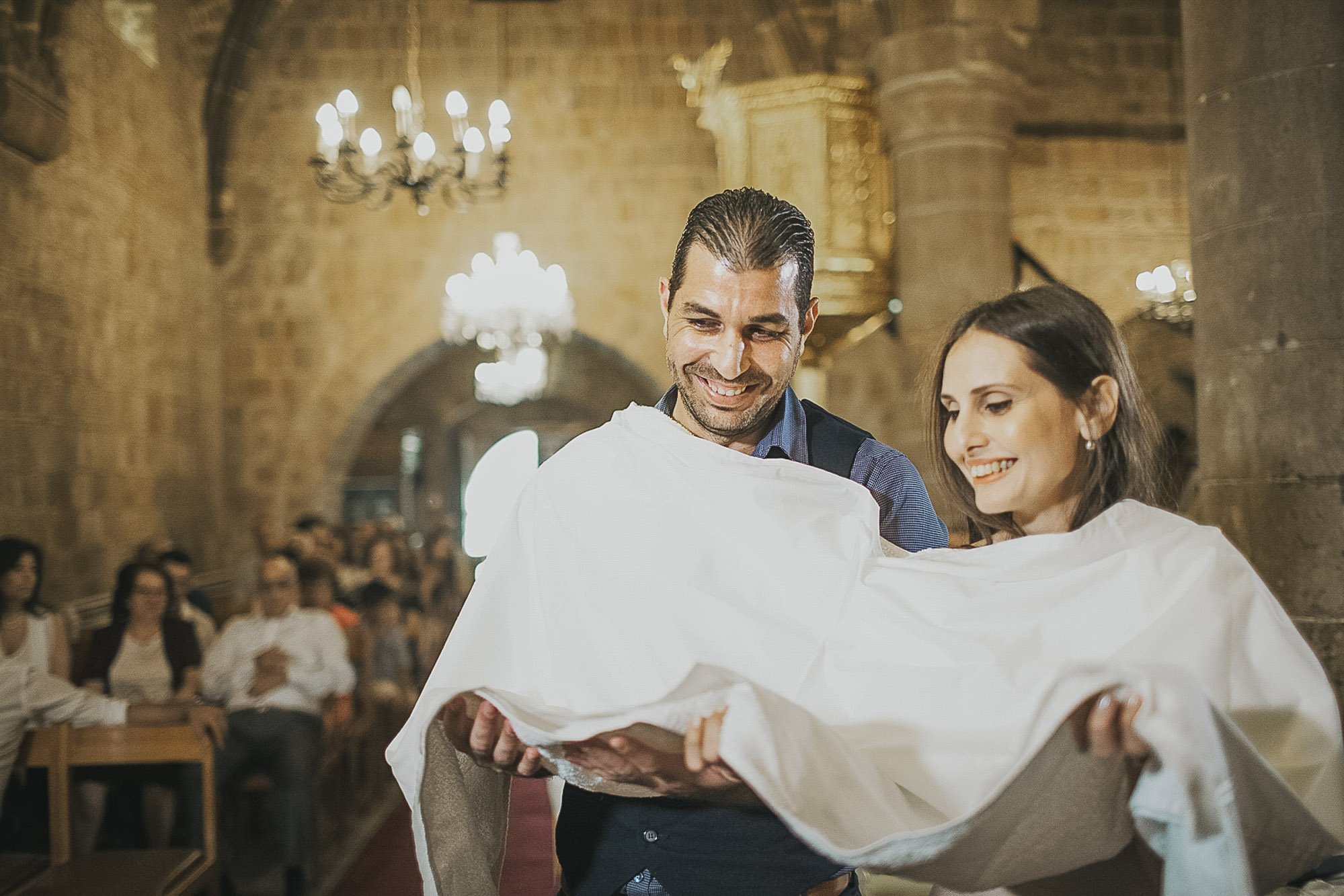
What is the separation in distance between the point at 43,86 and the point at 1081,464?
6.75 meters

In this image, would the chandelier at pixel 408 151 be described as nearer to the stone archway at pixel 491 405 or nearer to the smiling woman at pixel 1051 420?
the smiling woman at pixel 1051 420

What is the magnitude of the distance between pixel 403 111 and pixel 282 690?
4.16 m

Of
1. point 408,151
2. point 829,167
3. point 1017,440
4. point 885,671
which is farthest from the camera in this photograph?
point 408,151

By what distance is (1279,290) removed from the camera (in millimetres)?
3609

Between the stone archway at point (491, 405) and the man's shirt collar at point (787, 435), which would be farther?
the stone archway at point (491, 405)

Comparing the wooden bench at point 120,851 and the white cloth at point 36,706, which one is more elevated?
the white cloth at point 36,706

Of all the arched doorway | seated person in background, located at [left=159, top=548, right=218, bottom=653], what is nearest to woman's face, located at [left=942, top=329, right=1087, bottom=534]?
seated person in background, located at [left=159, top=548, right=218, bottom=653]

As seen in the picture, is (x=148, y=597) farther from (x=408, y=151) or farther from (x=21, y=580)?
(x=408, y=151)

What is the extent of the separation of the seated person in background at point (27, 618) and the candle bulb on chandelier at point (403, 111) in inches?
149

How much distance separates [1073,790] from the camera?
141cm

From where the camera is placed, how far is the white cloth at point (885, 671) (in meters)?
1.38

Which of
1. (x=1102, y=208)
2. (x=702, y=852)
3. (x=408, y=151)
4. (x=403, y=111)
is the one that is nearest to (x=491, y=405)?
(x=1102, y=208)

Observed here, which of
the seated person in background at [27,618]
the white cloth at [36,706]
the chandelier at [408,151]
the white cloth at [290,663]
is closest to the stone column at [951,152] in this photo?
the chandelier at [408,151]

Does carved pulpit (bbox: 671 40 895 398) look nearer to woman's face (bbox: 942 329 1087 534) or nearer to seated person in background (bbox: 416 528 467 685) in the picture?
seated person in background (bbox: 416 528 467 685)
